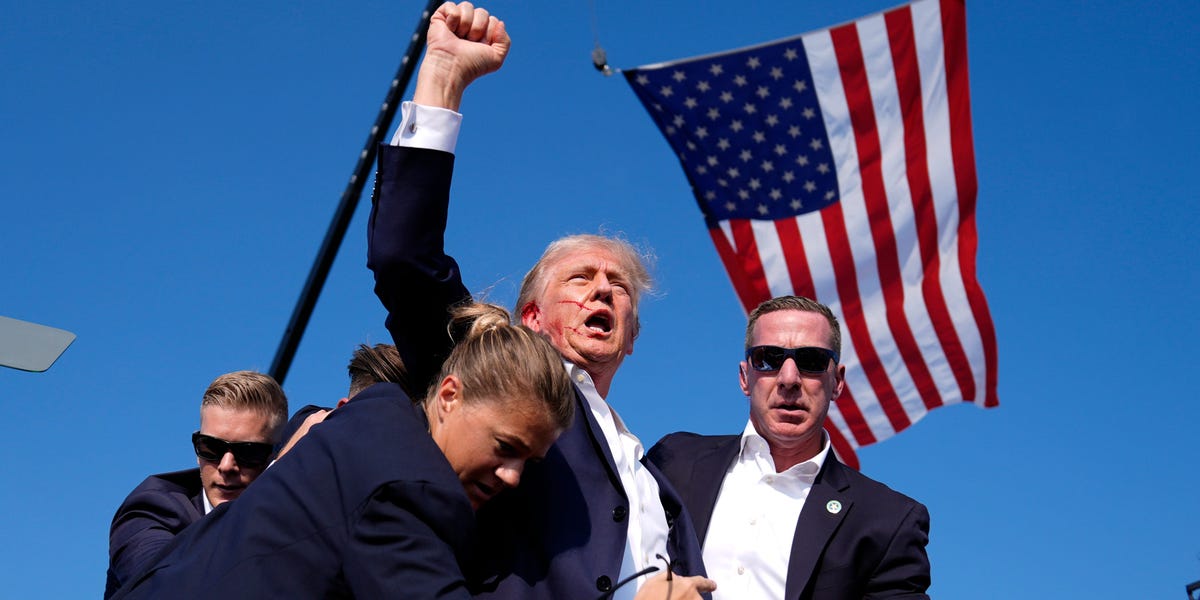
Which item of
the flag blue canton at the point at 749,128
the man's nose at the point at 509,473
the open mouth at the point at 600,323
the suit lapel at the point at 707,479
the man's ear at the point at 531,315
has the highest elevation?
the flag blue canton at the point at 749,128

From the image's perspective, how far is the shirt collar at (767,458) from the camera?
459 centimetres

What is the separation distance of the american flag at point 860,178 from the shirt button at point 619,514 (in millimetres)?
6580

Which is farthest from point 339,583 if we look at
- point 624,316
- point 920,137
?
point 920,137

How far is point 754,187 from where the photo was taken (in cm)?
995

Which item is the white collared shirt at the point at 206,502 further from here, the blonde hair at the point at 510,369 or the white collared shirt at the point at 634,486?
the blonde hair at the point at 510,369

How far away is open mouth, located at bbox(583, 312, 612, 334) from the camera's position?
4.02 m

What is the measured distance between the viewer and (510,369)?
296cm

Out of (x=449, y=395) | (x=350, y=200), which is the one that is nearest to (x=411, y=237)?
(x=449, y=395)

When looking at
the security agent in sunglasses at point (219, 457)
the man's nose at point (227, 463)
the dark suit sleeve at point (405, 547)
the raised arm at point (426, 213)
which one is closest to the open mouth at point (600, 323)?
the raised arm at point (426, 213)

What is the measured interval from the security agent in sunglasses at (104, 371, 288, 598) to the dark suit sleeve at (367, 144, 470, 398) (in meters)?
1.79

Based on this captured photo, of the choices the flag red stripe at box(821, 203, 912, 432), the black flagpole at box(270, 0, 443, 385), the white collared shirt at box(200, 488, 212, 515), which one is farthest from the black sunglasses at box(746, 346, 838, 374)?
the flag red stripe at box(821, 203, 912, 432)

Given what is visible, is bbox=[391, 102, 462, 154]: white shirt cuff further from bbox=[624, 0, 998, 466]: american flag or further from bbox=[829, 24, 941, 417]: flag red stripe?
bbox=[829, 24, 941, 417]: flag red stripe

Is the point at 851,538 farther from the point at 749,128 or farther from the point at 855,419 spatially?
the point at 855,419

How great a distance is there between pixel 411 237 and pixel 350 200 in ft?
19.6
